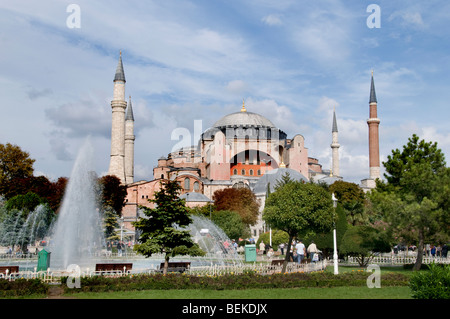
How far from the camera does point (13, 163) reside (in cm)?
3891

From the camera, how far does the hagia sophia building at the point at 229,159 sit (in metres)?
50.3

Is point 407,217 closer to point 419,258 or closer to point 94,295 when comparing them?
point 419,258

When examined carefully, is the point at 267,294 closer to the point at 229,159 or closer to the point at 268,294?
the point at 268,294

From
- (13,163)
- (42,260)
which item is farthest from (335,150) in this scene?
(42,260)

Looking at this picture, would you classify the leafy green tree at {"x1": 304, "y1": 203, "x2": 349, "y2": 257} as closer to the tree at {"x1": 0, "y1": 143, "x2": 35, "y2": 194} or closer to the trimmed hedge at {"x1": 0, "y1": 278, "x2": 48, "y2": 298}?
the trimmed hedge at {"x1": 0, "y1": 278, "x2": 48, "y2": 298}

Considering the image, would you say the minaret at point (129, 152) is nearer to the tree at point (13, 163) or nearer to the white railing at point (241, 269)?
the tree at point (13, 163)

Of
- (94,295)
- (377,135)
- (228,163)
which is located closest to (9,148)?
(228,163)

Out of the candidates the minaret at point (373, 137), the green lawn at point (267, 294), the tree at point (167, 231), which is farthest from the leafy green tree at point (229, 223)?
the minaret at point (373, 137)

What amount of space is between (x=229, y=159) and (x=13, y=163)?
1090 inches

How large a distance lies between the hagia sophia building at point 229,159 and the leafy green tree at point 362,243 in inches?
1179

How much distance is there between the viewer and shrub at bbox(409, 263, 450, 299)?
25.0 ft

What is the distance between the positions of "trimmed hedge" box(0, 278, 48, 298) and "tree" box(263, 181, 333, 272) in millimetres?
7897
